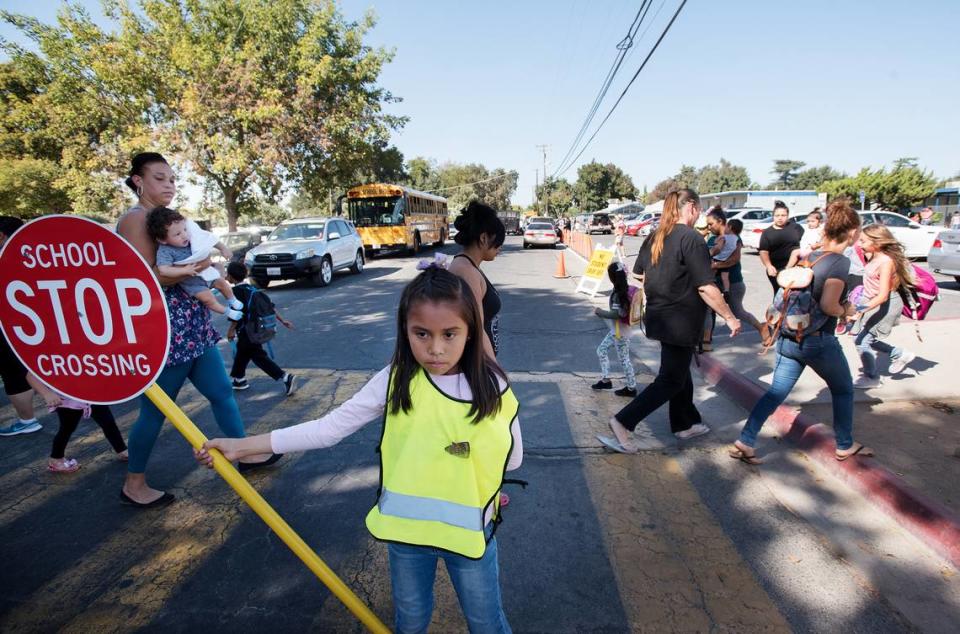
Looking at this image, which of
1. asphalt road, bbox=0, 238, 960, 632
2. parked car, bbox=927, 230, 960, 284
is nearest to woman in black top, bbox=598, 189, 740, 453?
asphalt road, bbox=0, 238, 960, 632

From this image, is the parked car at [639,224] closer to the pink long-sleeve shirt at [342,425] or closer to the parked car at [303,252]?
the parked car at [303,252]

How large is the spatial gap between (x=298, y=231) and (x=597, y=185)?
65181 mm

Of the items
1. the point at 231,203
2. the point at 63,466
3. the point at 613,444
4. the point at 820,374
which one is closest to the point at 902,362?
the point at 820,374

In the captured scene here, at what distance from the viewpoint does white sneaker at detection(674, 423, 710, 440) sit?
3.88 m

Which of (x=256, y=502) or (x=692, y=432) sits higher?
(x=256, y=502)

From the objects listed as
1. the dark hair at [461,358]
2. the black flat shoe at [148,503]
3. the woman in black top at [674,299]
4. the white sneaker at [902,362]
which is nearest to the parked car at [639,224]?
the white sneaker at [902,362]

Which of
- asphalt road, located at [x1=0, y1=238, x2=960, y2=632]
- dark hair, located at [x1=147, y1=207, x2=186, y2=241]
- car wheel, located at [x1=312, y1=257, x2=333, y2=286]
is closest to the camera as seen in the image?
asphalt road, located at [x1=0, y1=238, x2=960, y2=632]

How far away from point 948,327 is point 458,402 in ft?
27.7

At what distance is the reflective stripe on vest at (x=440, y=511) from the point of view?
141cm

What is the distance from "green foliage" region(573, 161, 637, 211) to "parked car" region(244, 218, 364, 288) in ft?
207

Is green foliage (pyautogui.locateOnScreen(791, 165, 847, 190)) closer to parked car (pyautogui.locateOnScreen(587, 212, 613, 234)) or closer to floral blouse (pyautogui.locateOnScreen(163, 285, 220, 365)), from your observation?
parked car (pyautogui.locateOnScreen(587, 212, 613, 234))

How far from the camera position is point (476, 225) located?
9.00ft

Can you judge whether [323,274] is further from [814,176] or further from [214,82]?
[814,176]

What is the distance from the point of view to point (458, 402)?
1401 millimetres
